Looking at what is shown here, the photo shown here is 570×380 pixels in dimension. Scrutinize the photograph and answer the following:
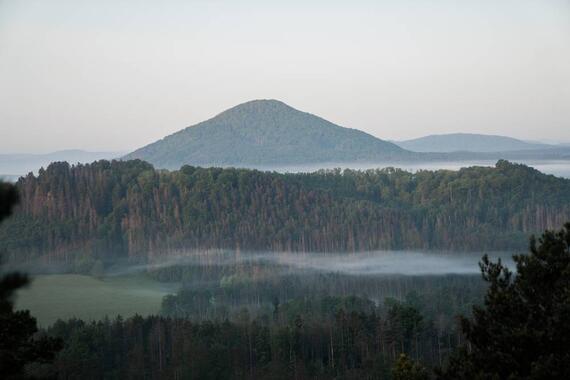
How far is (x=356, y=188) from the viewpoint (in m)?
148

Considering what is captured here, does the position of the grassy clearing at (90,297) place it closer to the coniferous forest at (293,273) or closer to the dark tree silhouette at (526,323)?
the coniferous forest at (293,273)

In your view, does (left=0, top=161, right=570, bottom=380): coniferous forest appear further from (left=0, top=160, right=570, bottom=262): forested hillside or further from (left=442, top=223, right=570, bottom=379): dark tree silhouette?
(left=0, top=160, right=570, bottom=262): forested hillside

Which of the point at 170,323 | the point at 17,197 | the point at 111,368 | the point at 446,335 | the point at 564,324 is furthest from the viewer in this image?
the point at 170,323

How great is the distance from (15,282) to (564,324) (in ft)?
40.1

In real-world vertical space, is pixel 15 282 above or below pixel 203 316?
above

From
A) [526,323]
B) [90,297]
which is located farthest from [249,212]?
[526,323]

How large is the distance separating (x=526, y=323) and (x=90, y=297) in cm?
8511

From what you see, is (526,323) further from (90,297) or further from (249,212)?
(249,212)

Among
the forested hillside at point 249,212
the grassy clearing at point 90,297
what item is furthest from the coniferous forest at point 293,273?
the grassy clearing at point 90,297

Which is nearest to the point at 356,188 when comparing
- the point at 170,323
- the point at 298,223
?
the point at 298,223

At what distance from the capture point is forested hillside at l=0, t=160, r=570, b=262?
12225cm

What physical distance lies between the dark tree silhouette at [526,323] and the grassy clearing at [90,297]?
210 feet

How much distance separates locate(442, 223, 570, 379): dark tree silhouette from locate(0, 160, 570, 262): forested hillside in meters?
94.5

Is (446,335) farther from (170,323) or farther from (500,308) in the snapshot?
(500,308)
